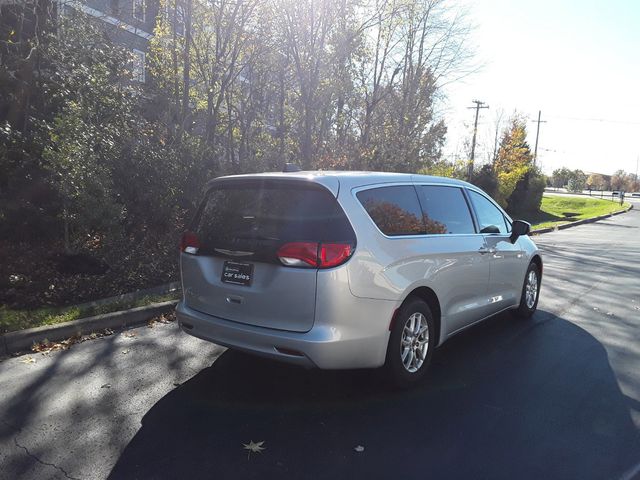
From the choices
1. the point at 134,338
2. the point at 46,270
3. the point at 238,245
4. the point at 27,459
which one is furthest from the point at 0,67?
the point at 27,459

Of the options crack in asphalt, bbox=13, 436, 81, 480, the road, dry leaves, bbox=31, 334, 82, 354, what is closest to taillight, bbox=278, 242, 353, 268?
the road

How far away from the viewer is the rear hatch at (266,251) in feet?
11.1

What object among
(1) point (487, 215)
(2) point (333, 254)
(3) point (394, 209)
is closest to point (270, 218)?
(2) point (333, 254)

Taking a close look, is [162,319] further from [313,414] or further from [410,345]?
[410,345]

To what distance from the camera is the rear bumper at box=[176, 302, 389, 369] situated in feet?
11.0

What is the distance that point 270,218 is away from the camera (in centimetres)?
363

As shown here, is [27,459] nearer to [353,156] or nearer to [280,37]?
[280,37]

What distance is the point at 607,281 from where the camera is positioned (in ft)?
30.1

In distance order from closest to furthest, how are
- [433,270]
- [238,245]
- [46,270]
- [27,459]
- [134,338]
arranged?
[27,459] < [238,245] < [433,270] < [134,338] < [46,270]

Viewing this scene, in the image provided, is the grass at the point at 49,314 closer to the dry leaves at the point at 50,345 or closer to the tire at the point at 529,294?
the dry leaves at the point at 50,345

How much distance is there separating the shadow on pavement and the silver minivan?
0.37 meters

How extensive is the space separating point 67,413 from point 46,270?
383 cm

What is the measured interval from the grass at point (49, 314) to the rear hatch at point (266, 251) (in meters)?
2.06

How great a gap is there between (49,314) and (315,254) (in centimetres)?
366
